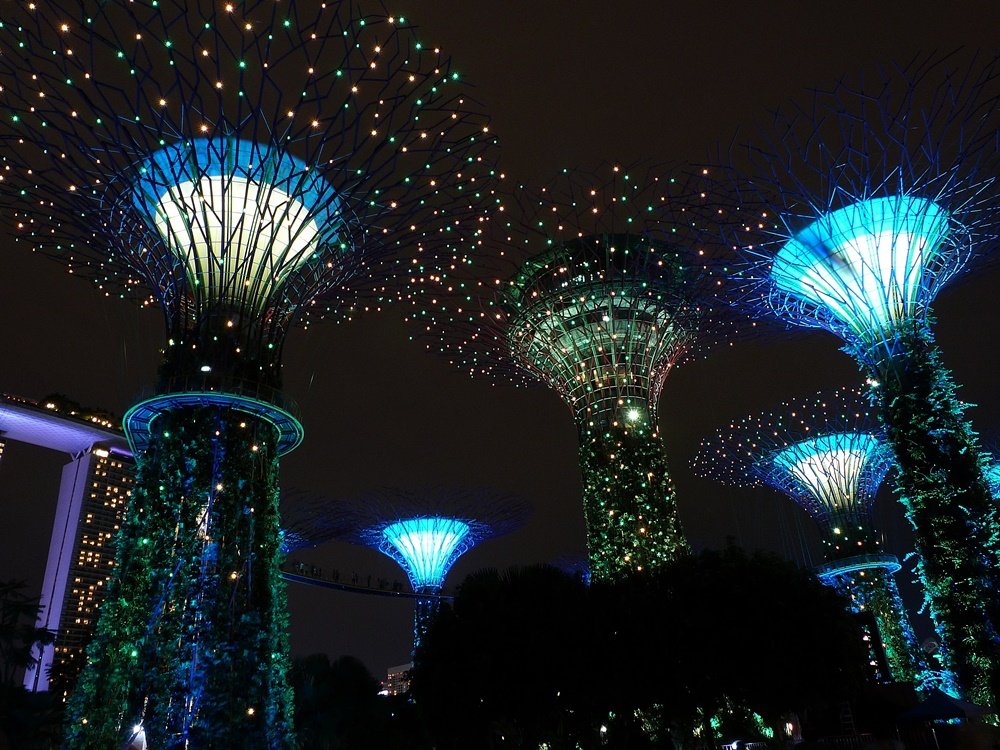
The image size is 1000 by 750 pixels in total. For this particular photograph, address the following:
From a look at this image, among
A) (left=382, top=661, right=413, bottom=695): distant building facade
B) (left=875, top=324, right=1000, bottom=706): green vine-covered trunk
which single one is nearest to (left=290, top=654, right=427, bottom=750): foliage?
(left=382, top=661, right=413, bottom=695): distant building facade

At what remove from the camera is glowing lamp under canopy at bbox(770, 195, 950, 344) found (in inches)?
783

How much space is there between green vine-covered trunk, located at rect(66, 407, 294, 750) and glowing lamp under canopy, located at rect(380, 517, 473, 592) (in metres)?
27.4

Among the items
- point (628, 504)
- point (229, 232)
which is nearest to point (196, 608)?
point (229, 232)

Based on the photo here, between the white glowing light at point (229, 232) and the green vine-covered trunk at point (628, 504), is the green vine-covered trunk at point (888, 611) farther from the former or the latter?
the white glowing light at point (229, 232)

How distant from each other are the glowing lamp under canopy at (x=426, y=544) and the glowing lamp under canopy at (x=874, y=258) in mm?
26635

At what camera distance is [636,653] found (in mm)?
18594

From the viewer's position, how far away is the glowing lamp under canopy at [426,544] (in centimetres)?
4275

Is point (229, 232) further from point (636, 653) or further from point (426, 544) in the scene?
point (426, 544)

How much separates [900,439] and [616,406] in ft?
31.8

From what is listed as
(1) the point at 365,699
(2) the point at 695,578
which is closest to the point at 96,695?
(2) the point at 695,578

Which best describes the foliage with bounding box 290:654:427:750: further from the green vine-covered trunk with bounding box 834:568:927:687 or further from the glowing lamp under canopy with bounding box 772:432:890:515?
the glowing lamp under canopy with bounding box 772:432:890:515

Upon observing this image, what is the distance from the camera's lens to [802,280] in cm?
2169

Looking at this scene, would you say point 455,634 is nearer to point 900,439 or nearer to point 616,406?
point 616,406

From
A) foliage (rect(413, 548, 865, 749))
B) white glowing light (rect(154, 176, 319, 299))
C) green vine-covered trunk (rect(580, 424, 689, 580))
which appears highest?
white glowing light (rect(154, 176, 319, 299))
